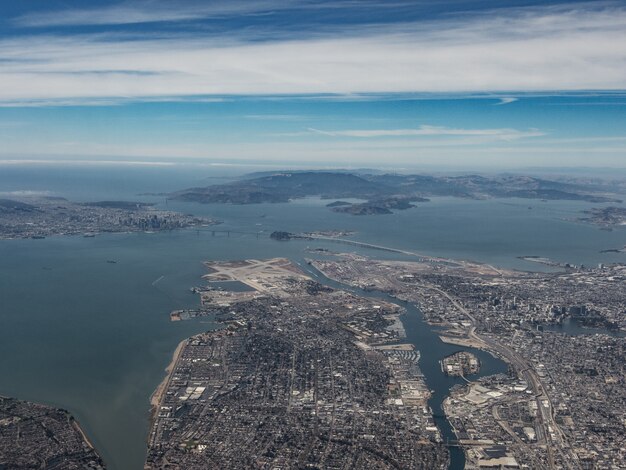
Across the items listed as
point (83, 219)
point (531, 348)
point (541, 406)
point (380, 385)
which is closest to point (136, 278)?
point (380, 385)

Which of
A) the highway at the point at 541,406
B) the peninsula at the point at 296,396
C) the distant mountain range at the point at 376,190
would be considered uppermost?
the distant mountain range at the point at 376,190

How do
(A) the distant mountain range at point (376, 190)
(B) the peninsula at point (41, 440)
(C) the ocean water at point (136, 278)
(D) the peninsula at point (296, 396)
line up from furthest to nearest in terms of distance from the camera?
(A) the distant mountain range at point (376, 190) < (C) the ocean water at point (136, 278) < (D) the peninsula at point (296, 396) < (B) the peninsula at point (41, 440)

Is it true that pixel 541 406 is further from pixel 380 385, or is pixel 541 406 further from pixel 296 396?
pixel 296 396

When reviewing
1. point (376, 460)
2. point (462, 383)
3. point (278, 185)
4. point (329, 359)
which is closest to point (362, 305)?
point (329, 359)

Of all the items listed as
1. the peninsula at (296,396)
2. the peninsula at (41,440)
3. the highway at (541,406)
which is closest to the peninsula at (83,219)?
the peninsula at (296,396)

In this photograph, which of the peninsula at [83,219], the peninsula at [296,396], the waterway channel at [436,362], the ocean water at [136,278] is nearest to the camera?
the peninsula at [296,396]

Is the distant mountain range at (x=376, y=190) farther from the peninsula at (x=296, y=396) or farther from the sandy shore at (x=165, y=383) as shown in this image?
the sandy shore at (x=165, y=383)
